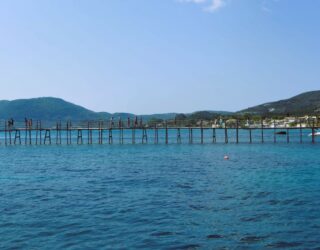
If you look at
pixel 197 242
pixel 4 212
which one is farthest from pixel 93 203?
pixel 197 242

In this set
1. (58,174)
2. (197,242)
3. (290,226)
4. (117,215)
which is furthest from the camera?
(58,174)

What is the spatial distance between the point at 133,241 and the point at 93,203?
7.75 meters

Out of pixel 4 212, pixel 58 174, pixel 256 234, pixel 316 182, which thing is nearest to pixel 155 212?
pixel 256 234

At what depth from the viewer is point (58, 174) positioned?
39250 mm

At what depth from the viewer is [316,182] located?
3081 cm

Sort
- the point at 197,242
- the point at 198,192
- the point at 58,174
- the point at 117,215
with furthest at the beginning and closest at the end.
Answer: the point at 58,174, the point at 198,192, the point at 117,215, the point at 197,242

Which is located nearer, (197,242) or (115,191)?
(197,242)

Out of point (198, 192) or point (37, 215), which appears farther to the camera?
point (198, 192)

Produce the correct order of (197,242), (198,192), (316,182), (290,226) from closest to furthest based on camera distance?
1. (197,242)
2. (290,226)
3. (198,192)
4. (316,182)

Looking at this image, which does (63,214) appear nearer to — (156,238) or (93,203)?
(93,203)

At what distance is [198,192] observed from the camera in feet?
87.8

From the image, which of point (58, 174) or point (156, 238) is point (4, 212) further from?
point (58, 174)

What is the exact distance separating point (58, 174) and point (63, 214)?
62.2 feet

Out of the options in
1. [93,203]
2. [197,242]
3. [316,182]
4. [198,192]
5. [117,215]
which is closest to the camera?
[197,242]
